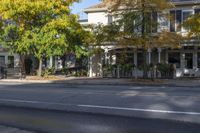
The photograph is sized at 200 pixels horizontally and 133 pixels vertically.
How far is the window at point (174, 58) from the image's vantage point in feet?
117

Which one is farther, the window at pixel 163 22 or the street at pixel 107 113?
the window at pixel 163 22

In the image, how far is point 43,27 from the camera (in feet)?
112

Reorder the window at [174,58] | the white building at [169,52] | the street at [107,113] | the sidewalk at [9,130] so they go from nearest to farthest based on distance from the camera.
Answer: the sidewalk at [9,130]
the street at [107,113]
the white building at [169,52]
the window at [174,58]

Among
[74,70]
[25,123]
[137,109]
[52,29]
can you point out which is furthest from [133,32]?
[25,123]

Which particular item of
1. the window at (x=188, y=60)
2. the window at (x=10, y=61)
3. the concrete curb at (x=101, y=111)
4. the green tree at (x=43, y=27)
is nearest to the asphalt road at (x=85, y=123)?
the concrete curb at (x=101, y=111)

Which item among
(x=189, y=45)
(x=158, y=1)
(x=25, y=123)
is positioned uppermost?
(x=158, y=1)

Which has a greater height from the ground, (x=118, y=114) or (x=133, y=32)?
(x=133, y=32)

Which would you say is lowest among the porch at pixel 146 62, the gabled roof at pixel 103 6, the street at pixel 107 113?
the street at pixel 107 113

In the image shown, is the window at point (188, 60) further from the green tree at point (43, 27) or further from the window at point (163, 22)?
the green tree at point (43, 27)

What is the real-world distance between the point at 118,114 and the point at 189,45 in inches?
899

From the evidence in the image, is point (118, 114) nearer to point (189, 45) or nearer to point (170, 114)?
point (170, 114)

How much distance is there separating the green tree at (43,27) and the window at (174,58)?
25.5ft

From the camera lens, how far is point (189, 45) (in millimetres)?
33438

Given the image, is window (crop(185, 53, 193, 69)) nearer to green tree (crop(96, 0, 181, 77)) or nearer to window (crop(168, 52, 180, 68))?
window (crop(168, 52, 180, 68))
